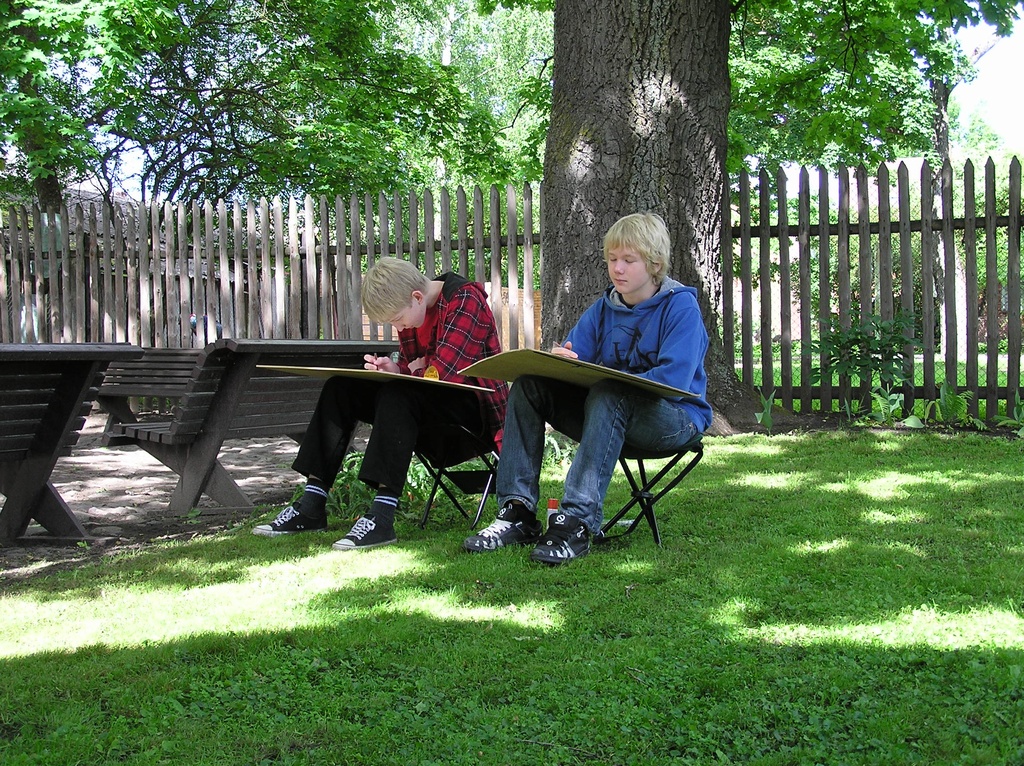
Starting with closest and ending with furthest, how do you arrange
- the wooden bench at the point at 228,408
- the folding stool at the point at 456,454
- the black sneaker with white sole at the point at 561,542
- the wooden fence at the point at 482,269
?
the black sneaker with white sole at the point at 561,542
the folding stool at the point at 456,454
the wooden bench at the point at 228,408
the wooden fence at the point at 482,269

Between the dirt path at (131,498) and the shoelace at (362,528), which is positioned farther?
the dirt path at (131,498)

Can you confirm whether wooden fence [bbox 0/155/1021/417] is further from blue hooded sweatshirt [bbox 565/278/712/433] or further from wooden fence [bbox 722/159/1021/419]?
blue hooded sweatshirt [bbox 565/278/712/433]

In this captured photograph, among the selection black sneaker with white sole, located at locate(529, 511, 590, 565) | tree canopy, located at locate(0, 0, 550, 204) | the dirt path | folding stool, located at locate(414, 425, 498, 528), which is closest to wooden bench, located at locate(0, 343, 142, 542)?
the dirt path

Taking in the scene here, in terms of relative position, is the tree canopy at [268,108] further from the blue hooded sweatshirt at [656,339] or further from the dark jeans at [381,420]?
the blue hooded sweatshirt at [656,339]

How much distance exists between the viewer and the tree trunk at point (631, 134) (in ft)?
24.0

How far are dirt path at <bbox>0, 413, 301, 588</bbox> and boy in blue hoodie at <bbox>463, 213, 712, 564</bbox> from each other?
186 centimetres

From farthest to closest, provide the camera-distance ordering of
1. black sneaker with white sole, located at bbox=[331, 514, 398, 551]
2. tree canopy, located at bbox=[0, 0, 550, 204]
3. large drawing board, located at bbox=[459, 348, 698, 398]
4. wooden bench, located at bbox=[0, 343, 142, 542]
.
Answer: tree canopy, located at bbox=[0, 0, 550, 204] < wooden bench, located at bbox=[0, 343, 142, 542] < black sneaker with white sole, located at bbox=[331, 514, 398, 551] < large drawing board, located at bbox=[459, 348, 698, 398]

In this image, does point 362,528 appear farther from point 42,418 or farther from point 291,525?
point 42,418

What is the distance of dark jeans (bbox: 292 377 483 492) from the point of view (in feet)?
14.6

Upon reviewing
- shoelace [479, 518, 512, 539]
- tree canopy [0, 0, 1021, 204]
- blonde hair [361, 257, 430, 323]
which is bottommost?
shoelace [479, 518, 512, 539]

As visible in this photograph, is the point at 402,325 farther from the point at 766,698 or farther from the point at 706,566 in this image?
the point at 766,698

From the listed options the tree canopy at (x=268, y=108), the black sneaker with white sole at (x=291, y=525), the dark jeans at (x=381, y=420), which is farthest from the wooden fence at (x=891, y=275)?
the tree canopy at (x=268, y=108)

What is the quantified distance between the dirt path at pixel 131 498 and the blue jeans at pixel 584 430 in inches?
73.5

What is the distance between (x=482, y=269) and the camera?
920 centimetres
